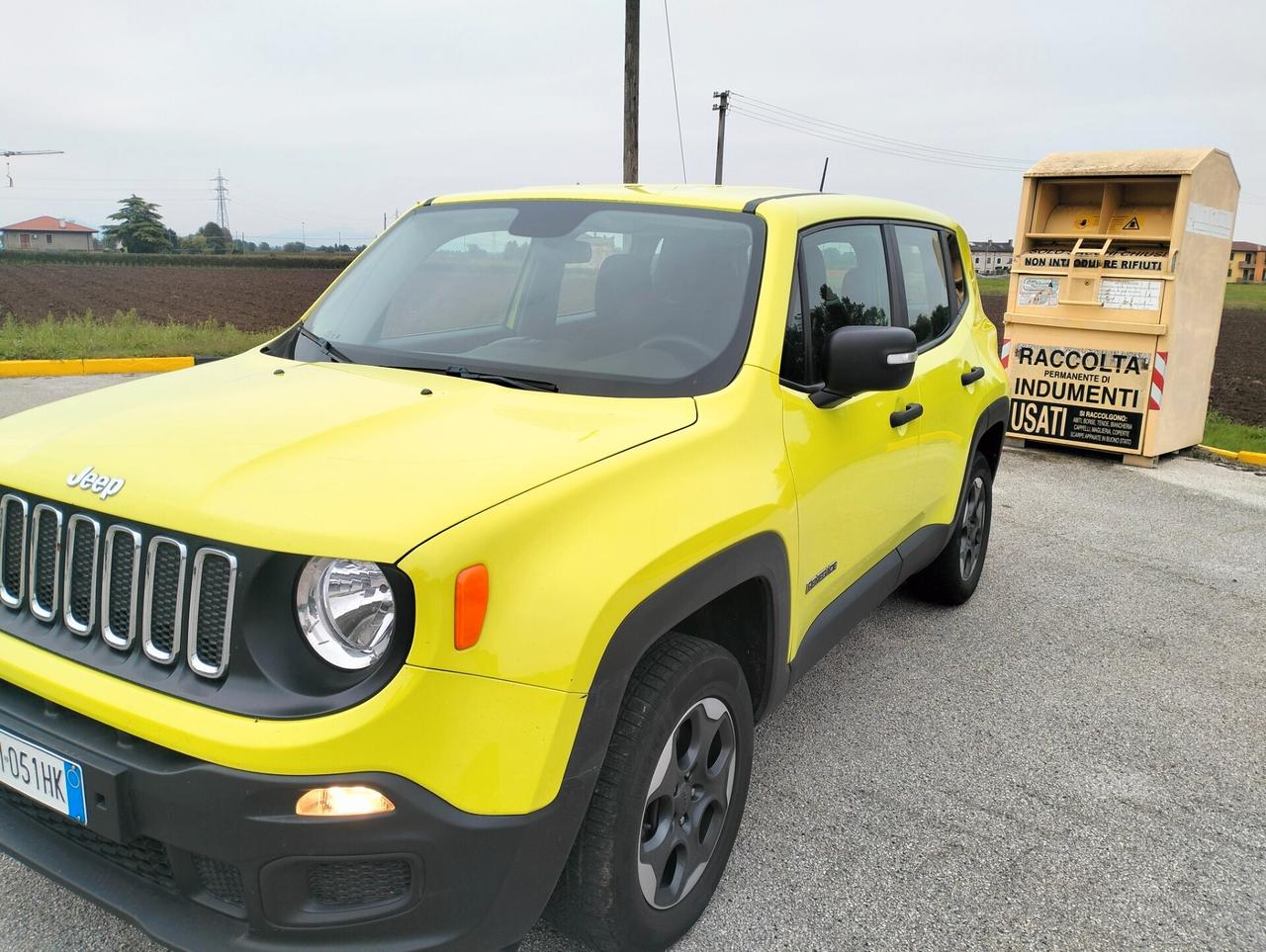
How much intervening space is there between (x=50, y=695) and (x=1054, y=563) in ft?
16.9

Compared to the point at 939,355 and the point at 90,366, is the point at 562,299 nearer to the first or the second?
the point at 939,355

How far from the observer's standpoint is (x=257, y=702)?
1.72 m

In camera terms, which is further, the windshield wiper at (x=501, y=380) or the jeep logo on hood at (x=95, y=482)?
the windshield wiper at (x=501, y=380)

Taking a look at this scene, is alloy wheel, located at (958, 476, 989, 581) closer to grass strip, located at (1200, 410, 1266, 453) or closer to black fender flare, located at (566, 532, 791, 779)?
black fender flare, located at (566, 532, 791, 779)

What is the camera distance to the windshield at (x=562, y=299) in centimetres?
270

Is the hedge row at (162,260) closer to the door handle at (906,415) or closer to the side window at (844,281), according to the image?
the side window at (844,281)

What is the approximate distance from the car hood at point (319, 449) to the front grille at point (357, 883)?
0.56 m

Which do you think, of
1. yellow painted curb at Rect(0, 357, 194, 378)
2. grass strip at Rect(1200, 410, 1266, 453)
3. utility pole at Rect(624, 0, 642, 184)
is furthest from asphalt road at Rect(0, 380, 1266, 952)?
utility pole at Rect(624, 0, 642, 184)

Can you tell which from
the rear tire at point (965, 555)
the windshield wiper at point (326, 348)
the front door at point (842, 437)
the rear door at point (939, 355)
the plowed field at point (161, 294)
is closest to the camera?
the front door at point (842, 437)

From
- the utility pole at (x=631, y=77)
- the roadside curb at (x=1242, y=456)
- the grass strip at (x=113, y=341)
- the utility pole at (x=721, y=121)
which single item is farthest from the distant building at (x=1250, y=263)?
the grass strip at (x=113, y=341)

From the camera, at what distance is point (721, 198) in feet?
10.2

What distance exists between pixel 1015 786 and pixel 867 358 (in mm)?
1587

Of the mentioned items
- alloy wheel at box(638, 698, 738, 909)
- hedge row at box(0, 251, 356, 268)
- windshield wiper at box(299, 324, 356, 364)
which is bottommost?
alloy wheel at box(638, 698, 738, 909)

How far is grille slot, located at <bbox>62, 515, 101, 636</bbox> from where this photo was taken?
1.95 m
